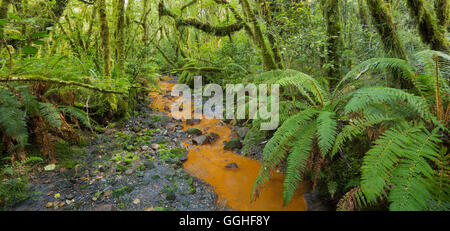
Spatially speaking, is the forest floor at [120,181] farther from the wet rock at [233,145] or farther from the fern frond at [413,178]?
the fern frond at [413,178]

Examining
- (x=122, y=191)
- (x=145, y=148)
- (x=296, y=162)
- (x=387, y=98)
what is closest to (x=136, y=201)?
(x=122, y=191)

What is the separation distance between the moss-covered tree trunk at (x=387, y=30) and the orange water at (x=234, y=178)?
210cm

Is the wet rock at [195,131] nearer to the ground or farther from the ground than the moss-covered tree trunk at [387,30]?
nearer to the ground

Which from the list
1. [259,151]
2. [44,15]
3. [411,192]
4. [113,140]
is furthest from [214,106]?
[411,192]

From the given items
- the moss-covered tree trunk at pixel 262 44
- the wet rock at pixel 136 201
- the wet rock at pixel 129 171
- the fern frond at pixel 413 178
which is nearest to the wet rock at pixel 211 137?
the wet rock at pixel 129 171

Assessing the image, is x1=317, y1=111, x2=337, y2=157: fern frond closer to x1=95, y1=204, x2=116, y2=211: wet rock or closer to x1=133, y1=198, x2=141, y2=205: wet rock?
x1=133, y1=198, x2=141, y2=205: wet rock

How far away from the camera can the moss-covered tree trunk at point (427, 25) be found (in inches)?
120

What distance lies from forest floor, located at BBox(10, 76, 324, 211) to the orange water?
1 cm

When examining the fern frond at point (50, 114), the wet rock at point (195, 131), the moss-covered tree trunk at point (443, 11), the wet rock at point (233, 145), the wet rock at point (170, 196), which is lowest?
the wet rock at point (170, 196)

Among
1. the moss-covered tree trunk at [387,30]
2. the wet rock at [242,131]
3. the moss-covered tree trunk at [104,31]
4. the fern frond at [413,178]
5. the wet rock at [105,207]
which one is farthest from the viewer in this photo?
the wet rock at [242,131]

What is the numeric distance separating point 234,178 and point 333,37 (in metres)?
2.82

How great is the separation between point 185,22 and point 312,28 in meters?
4.62

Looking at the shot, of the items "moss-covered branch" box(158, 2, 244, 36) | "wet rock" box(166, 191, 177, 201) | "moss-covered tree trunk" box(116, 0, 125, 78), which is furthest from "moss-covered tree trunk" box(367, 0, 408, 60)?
"moss-covered tree trunk" box(116, 0, 125, 78)

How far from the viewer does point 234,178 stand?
9.43ft
